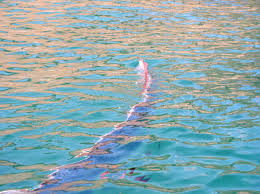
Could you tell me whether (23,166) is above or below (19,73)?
below

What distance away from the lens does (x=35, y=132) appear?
173 inches

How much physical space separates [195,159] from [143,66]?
3.49 metres

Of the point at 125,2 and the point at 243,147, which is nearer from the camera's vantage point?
the point at 243,147

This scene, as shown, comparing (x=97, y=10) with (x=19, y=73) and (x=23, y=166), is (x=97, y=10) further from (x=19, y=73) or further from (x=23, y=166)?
(x=23, y=166)

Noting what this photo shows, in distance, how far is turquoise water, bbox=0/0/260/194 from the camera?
11.5ft

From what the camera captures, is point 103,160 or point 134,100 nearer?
point 103,160

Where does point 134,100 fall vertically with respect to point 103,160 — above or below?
above

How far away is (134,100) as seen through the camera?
5.41 m

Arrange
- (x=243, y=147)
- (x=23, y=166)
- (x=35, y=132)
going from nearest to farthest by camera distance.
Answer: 1. (x=23, y=166)
2. (x=243, y=147)
3. (x=35, y=132)

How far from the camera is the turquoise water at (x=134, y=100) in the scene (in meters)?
3.50

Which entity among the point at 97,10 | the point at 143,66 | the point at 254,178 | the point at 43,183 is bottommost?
the point at 254,178

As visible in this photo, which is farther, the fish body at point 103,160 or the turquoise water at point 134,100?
the turquoise water at point 134,100

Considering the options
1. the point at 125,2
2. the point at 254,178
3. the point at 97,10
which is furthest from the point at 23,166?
the point at 125,2

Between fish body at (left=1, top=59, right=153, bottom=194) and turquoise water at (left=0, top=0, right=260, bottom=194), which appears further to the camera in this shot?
turquoise water at (left=0, top=0, right=260, bottom=194)
